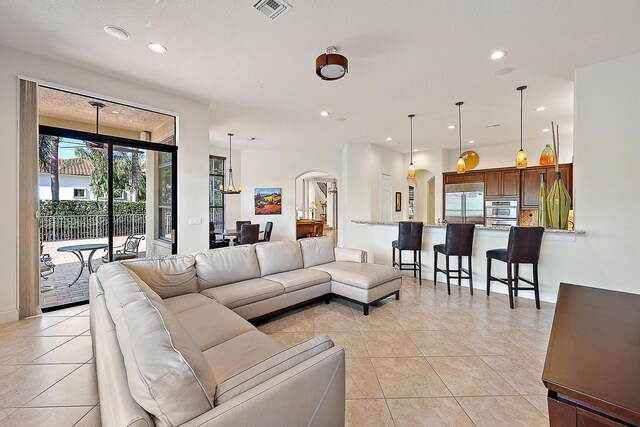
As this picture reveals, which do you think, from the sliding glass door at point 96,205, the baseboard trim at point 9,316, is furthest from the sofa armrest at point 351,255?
the baseboard trim at point 9,316

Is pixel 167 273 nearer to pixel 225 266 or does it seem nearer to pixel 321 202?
pixel 225 266

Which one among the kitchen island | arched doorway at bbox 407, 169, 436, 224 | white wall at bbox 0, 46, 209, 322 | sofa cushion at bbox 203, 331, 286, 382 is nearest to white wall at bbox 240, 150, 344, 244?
arched doorway at bbox 407, 169, 436, 224

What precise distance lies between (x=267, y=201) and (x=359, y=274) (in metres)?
5.64

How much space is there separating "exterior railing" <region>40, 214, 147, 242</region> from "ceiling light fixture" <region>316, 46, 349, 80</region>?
11.4ft

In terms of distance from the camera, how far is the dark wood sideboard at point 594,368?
796mm

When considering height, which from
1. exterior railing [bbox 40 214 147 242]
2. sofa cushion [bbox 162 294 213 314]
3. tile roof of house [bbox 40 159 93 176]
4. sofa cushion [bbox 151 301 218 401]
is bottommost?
sofa cushion [bbox 162 294 213 314]

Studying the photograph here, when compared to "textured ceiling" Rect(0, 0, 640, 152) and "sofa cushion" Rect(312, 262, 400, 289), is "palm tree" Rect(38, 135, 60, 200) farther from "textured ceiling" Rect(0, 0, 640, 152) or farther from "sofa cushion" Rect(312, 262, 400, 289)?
"sofa cushion" Rect(312, 262, 400, 289)

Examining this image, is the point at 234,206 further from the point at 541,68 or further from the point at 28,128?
the point at 541,68

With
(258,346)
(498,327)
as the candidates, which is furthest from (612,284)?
(258,346)

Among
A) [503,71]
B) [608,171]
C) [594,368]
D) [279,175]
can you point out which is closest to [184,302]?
[594,368]

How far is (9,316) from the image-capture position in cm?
294

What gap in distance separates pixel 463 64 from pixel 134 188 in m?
4.84

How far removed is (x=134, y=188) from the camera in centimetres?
404

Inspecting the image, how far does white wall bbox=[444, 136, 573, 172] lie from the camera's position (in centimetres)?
621
